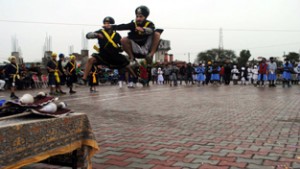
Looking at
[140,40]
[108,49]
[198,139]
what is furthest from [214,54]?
[140,40]

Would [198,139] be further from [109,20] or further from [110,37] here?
[109,20]

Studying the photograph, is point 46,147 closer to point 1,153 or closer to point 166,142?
point 1,153

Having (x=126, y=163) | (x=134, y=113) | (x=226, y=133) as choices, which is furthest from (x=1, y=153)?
(x=134, y=113)

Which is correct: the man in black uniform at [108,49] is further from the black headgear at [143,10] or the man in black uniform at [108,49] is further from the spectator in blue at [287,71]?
the spectator in blue at [287,71]

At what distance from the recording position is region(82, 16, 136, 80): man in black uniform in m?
4.84

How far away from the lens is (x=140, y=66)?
4957 millimetres

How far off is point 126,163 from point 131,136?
172 centimetres

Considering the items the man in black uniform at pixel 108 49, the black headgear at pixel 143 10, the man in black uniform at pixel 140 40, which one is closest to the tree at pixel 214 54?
the man in black uniform at pixel 108 49

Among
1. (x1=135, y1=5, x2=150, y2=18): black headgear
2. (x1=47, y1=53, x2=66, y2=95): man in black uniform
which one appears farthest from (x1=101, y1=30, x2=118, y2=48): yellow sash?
(x1=47, y1=53, x2=66, y2=95): man in black uniform

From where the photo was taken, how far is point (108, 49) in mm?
5004

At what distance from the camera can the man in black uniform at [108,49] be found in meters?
4.84

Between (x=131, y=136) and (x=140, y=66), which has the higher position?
(x=140, y=66)

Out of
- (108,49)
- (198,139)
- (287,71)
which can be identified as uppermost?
(108,49)

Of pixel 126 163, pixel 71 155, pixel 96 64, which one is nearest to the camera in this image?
pixel 71 155
